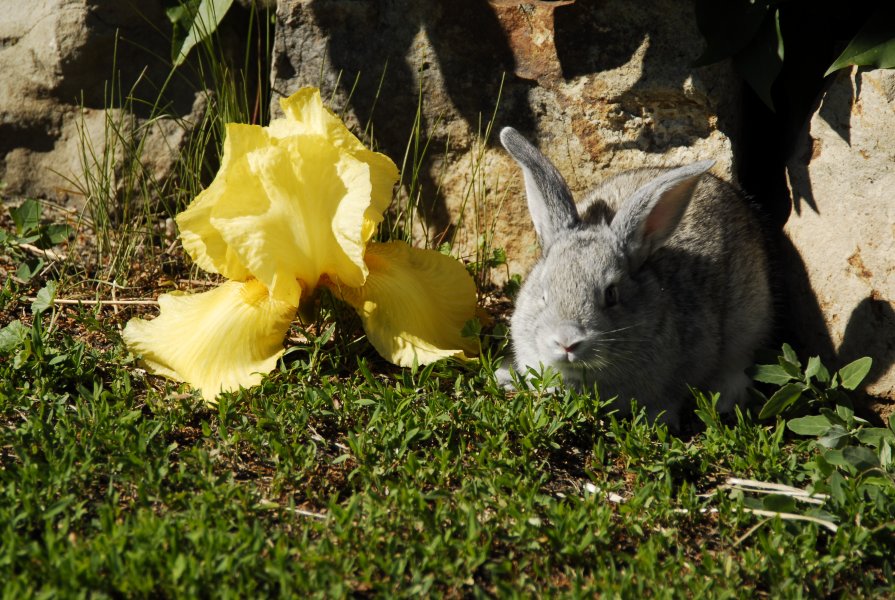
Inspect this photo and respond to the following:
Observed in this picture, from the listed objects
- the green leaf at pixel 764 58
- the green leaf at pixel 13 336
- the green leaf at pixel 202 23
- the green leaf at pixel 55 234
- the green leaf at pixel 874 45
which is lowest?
the green leaf at pixel 13 336

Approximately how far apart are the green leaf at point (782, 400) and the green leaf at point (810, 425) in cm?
8

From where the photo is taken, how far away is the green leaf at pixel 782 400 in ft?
12.5

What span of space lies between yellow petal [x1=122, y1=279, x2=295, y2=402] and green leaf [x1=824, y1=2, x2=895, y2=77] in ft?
8.20

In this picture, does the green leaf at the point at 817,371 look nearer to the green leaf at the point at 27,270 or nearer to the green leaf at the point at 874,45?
the green leaf at the point at 874,45

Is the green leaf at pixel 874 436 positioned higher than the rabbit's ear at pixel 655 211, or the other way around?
the rabbit's ear at pixel 655 211

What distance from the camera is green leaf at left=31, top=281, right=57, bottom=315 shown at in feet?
14.3

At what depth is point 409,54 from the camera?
486cm

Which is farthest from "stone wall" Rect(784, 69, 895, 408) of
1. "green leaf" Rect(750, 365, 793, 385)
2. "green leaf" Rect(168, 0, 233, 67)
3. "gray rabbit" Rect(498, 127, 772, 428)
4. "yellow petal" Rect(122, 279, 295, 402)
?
"green leaf" Rect(168, 0, 233, 67)

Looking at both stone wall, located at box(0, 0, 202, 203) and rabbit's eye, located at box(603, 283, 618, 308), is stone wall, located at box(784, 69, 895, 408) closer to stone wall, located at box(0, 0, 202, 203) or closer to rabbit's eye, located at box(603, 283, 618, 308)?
rabbit's eye, located at box(603, 283, 618, 308)

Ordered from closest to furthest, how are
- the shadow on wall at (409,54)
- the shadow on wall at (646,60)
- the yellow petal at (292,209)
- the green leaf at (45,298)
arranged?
1. the yellow petal at (292,209)
2. the green leaf at (45,298)
3. the shadow on wall at (646,60)
4. the shadow on wall at (409,54)

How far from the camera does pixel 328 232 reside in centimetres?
399

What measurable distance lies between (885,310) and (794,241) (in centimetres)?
60

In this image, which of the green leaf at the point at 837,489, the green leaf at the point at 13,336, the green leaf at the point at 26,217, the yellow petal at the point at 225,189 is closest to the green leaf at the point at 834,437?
the green leaf at the point at 837,489

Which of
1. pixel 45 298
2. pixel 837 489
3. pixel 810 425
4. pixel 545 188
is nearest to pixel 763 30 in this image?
pixel 545 188
